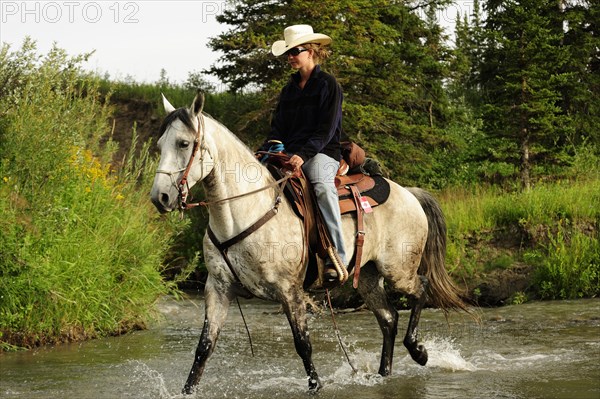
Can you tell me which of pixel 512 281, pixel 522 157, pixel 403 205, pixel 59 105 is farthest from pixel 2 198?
pixel 522 157

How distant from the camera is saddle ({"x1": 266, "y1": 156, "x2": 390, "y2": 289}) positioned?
A: 738 cm

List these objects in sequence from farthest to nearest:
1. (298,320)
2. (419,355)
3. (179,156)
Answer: (419,355) < (298,320) < (179,156)

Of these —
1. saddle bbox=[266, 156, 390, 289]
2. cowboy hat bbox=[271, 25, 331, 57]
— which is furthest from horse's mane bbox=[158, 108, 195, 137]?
cowboy hat bbox=[271, 25, 331, 57]

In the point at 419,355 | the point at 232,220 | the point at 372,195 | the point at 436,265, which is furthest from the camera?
the point at 436,265

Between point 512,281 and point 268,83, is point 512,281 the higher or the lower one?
the lower one

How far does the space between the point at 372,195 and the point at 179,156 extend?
2.52 m

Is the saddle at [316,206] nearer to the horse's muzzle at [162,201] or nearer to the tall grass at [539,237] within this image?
the horse's muzzle at [162,201]

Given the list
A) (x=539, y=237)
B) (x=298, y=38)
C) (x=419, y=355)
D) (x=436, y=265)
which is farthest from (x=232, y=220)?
(x=539, y=237)

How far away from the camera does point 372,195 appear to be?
8289mm

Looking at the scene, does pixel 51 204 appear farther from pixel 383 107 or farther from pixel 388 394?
pixel 383 107

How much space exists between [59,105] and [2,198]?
1.64m

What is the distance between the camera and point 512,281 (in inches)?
534

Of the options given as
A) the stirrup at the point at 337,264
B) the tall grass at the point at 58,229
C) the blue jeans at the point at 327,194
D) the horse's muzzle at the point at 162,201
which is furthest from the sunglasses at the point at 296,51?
the tall grass at the point at 58,229

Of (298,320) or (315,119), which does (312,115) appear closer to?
(315,119)
